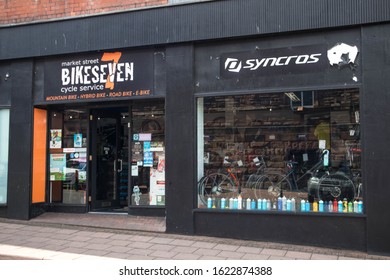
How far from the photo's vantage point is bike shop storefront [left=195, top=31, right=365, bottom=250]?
22.9 ft

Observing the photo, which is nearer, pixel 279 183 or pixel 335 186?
pixel 335 186

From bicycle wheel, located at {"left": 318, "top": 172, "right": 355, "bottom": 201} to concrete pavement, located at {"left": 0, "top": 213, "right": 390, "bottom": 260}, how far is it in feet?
3.32

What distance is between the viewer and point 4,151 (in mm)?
9273

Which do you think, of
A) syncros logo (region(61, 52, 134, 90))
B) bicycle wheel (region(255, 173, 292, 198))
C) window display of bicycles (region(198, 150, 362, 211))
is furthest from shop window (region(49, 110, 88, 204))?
bicycle wheel (region(255, 173, 292, 198))

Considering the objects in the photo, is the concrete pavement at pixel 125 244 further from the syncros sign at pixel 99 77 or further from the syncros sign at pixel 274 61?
the syncros sign at pixel 274 61

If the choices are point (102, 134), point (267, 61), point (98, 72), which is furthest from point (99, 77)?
point (267, 61)

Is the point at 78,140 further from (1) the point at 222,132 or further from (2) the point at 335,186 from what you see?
(2) the point at 335,186

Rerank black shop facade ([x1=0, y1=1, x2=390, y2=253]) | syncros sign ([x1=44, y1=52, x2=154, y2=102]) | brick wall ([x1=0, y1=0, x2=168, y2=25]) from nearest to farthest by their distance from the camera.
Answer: black shop facade ([x1=0, y1=1, x2=390, y2=253]) → syncros sign ([x1=44, y1=52, x2=154, y2=102]) → brick wall ([x1=0, y1=0, x2=168, y2=25])

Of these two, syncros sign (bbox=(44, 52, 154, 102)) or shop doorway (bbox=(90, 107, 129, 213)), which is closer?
syncros sign (bbox=(44, 52, 154, 102))

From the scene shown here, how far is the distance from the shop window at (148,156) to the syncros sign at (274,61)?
6.82ft

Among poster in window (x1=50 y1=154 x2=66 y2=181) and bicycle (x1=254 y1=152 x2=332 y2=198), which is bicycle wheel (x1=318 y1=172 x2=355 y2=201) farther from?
poster in window (x1=50 y1=154 x2=66 y2=181)

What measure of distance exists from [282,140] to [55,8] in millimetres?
5739

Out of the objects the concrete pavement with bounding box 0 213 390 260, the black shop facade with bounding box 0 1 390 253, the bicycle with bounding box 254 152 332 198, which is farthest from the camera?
the bicycle with bounding box 254 152 332 198
